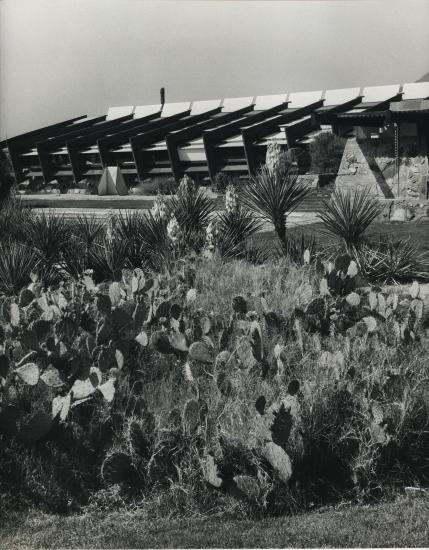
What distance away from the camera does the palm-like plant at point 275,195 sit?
10359 millimetres

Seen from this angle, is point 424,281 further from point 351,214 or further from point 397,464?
point 397,464

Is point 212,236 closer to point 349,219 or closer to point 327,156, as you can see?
point 349,219

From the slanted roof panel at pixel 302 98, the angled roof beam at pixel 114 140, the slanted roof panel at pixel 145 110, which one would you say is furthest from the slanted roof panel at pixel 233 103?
the slanted roof panel at pixel 145 110

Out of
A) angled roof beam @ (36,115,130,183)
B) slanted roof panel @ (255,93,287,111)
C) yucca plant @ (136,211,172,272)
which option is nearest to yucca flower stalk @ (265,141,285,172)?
yucca plant @ (136,211,172,272)

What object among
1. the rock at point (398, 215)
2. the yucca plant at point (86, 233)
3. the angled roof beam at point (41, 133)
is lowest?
the rock at point (398, 215)

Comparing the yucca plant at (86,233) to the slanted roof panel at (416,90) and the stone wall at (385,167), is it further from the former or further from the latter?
the slanted roof panel at (416,90)

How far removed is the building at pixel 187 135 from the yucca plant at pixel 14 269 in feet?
51.9

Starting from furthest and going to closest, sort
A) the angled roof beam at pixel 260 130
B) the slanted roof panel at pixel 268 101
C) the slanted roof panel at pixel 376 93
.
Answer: the slanted roof panel at pixel 268 101
the slanted roof panel at pixel 376 93
the angled roof beam at pixel 260 130

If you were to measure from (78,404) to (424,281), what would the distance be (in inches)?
237

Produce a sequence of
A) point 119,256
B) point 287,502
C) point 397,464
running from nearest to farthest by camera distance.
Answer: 1. point 287,502
2. point 397,464
3. point 119,256

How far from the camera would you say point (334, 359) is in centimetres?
539

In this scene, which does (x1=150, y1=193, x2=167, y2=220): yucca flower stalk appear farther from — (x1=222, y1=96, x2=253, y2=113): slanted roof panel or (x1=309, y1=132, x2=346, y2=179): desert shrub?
(x1=222, y1=96, x2=253, y2=113): slanted roof panel

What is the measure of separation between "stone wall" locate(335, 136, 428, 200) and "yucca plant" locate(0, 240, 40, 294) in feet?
32.8

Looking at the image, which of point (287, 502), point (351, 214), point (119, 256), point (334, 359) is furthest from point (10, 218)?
point (287, 502)
